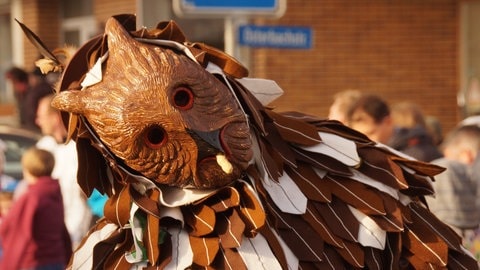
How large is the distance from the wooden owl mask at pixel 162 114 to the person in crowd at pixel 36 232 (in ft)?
13.4

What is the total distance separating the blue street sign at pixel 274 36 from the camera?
8.43m

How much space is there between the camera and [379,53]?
46.1 ft

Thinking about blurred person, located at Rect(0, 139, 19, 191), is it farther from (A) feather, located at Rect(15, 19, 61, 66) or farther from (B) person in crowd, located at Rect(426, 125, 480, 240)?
(A) feather, located at Rect(15, 19, 61, 66)

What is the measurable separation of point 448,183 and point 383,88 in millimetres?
7330

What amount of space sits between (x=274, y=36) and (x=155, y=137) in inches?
216

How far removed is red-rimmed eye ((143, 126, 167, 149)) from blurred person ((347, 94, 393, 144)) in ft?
11.9

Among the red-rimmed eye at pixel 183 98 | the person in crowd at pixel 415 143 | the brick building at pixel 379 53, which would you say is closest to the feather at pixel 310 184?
the red-rimmed eye at pixel 183 98

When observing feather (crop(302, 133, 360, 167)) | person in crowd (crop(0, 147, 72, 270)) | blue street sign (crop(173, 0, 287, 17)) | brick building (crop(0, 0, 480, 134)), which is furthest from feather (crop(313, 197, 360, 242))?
brick building (crop(0, 0, 480, 134))

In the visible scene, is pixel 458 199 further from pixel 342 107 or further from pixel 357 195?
pixel 357 195

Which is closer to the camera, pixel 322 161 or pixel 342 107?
pixel 322 161

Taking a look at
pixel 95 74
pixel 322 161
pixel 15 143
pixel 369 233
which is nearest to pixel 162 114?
pixel 95 74

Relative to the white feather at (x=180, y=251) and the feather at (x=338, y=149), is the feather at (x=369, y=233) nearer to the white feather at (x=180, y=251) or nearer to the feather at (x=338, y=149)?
the feather at (x=338, y=149)

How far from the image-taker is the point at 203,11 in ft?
25.6

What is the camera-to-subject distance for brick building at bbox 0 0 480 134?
13844 millimetres
